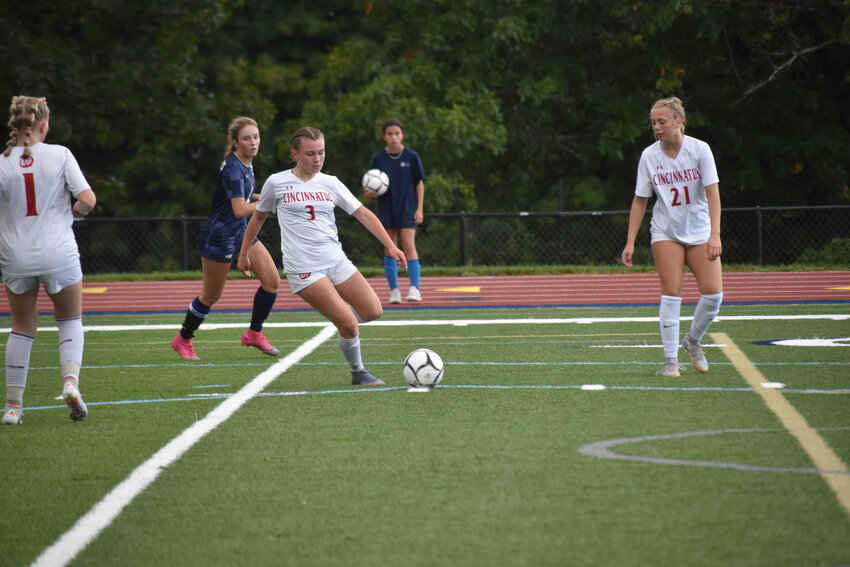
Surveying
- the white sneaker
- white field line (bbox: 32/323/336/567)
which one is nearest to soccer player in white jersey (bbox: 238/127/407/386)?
white field line (bbox: 32/323/336/567)

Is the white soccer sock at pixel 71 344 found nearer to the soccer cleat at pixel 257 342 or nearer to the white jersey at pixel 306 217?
the white jersey at pixel 306 217

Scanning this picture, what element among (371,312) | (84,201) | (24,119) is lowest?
(371,312)

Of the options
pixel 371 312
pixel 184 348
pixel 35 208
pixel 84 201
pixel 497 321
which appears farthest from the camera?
pixel 497 321

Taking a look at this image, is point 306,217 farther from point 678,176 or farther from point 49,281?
point 678,176

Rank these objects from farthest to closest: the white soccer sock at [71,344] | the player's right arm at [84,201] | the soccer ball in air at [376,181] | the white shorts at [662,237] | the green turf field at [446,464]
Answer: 1. the soccer ball in air at [376,181]
2. the white shorts at [662,237]
3. the white soccer sock at [71,344]
4. the player's right arm at [84,201]
5. the green turf field at [446,464]

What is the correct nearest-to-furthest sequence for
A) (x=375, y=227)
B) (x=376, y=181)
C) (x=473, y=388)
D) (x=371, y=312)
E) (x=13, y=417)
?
1. (x=13, y=417)
2. (x=473, y=388)
3. (x=375, y=227)
4. (x=371, y=312)
5. (x=376, y=181)

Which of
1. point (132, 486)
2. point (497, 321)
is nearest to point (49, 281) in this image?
point (132, 486)

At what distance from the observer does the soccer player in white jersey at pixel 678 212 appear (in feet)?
25.1

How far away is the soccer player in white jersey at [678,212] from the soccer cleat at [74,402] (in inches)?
151

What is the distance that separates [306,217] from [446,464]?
9.82ft

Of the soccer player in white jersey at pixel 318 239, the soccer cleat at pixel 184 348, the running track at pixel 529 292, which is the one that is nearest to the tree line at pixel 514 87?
the running track at pixel 529 292

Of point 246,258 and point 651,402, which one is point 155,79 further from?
point 651,402

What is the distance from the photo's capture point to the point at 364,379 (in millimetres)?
7848

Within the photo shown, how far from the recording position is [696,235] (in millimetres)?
7766
